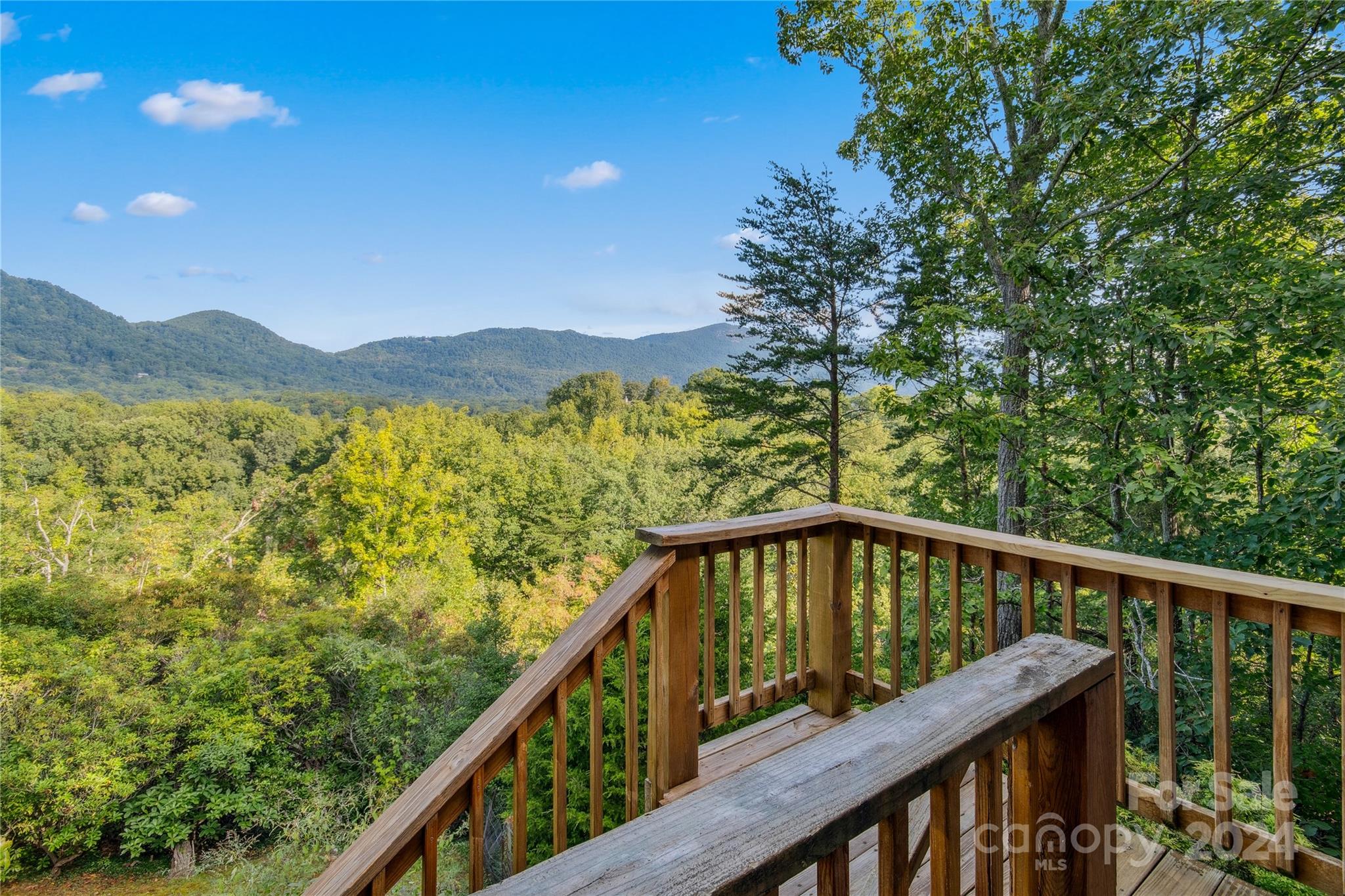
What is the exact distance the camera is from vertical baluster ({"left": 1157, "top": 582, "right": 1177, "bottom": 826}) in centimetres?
134

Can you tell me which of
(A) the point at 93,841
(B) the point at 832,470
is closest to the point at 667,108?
(B) the point at 832,470

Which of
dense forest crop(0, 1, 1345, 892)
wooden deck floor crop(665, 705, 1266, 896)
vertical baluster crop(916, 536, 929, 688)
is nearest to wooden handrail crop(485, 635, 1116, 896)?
wooden deck floor crop(665, 705, 1266, 896)

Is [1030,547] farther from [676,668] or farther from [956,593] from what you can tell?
[676,668]

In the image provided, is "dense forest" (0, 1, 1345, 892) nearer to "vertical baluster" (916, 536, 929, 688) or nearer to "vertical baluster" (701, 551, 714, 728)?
"vertical baluster" (916, 536, 929, 688)

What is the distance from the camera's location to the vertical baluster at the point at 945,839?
0.55 m

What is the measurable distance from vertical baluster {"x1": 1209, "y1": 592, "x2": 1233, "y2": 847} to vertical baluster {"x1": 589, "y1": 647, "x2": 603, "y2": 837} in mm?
1345

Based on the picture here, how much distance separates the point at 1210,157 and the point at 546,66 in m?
21.9

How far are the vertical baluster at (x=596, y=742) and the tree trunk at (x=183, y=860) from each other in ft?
31.3

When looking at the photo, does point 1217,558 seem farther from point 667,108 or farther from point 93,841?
point 667,108

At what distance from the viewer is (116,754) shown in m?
7.67

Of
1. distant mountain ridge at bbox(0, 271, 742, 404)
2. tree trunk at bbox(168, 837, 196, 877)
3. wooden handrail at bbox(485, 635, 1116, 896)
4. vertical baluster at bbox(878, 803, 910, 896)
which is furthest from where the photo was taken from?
distant mountain ridge at bbox(0, 271, 742, 404)

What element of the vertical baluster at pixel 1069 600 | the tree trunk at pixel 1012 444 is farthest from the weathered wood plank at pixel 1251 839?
the tree trunk at pixel 1012 444

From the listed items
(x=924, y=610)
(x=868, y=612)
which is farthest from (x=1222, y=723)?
(x=868, y=612)

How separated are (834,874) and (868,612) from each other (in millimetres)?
1646
